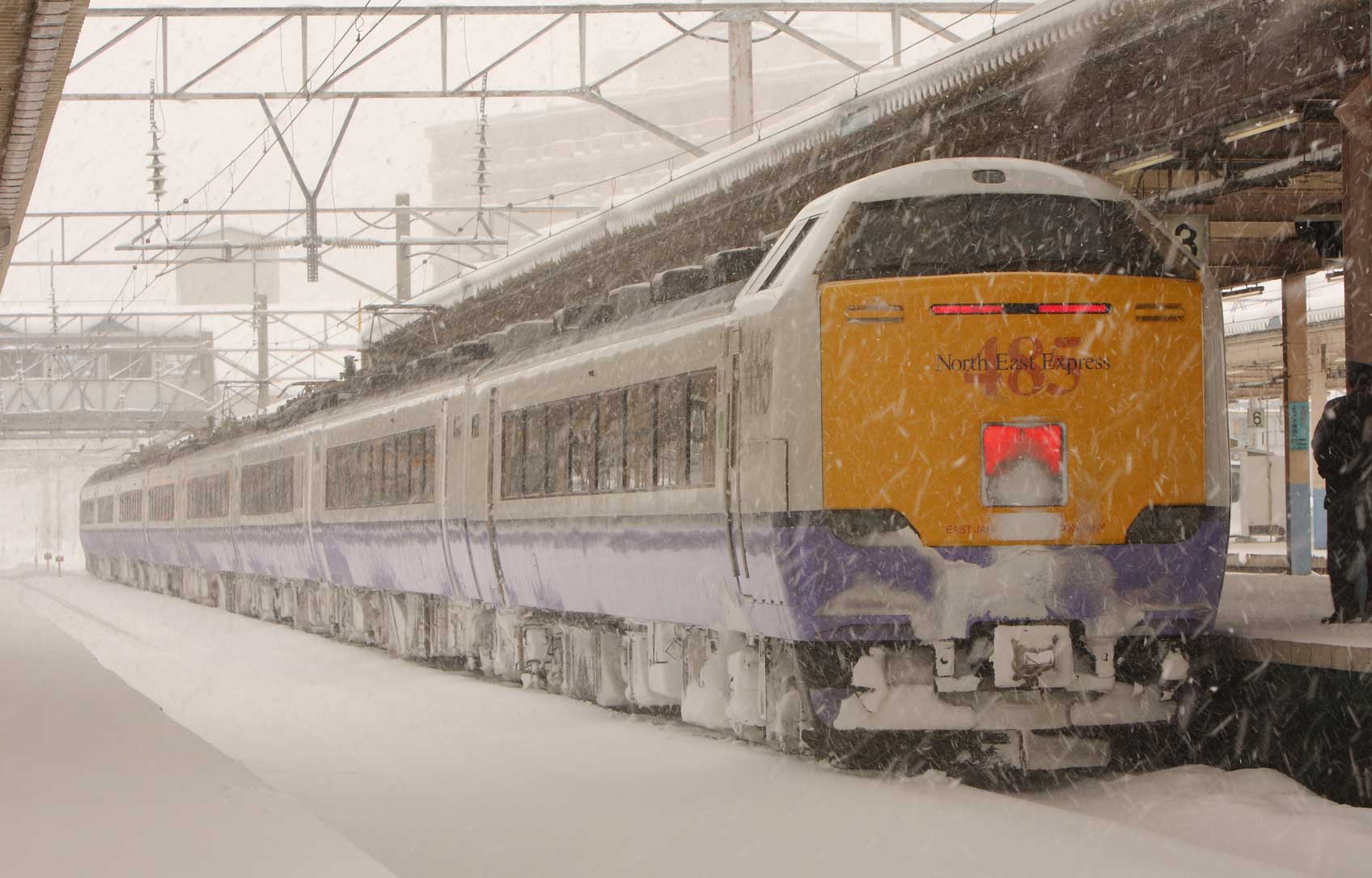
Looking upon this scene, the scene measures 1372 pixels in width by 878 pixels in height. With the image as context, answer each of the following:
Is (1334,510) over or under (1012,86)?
under

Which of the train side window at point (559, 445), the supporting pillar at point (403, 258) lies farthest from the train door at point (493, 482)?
the supporting pillar at point (403, 258)

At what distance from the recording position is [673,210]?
15.8 meters

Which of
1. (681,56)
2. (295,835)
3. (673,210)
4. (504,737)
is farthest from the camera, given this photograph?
(681,56)

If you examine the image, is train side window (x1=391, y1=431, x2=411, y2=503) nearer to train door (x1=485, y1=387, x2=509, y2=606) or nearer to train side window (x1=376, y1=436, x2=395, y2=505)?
train side window (x1=376, y1=436, x2=395, y2=505)

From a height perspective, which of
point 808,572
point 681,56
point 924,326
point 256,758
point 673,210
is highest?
point 681,56

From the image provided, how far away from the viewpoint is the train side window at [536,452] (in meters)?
13.1

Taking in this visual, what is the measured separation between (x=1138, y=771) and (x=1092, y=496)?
1.64 meters

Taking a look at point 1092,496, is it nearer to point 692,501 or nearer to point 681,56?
point 692,501

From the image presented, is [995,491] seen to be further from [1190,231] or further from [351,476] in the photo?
[351,476]

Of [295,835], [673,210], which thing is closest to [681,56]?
[673,210]

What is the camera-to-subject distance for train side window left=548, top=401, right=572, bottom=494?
1259cm

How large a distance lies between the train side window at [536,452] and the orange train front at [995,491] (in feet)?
14.4

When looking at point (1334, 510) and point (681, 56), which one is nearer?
point (1334, 510)

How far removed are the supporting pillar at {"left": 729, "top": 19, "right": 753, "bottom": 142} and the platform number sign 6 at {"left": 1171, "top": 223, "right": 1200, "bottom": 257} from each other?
7.49m
